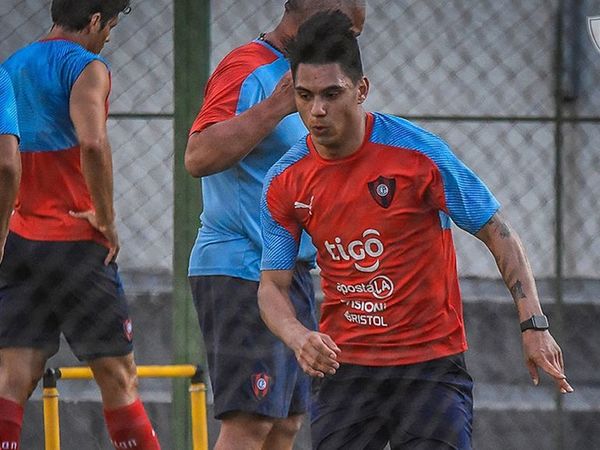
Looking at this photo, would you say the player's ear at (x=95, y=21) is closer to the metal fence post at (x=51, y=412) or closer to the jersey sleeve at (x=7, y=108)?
the jersey sleeve at (x=7, y=108)

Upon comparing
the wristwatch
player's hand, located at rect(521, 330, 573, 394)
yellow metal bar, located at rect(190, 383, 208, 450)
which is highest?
the wristwatch

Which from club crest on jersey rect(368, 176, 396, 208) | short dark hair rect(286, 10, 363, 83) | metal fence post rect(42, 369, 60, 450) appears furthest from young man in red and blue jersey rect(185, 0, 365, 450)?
metal fence post rect(42, 369, 60, 450)

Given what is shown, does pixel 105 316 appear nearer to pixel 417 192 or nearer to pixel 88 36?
pixel 88 36

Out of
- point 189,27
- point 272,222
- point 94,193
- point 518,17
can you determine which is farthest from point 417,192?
point 518,17

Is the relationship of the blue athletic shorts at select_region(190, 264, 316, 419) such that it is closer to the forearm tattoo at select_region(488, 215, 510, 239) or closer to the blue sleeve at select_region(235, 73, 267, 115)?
the blue sleeve at select_region(235, 73, 267, 115)

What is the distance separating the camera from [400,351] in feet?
11.6

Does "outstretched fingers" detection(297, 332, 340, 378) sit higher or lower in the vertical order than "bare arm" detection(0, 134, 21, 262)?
lower

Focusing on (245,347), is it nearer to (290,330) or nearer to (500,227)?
(290,330)

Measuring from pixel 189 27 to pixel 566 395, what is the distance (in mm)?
1935

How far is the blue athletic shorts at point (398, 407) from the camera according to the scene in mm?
3492

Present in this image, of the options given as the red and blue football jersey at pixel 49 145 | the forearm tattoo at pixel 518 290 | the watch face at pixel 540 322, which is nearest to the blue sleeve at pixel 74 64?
the red and blue football jersey at pixel 49 145

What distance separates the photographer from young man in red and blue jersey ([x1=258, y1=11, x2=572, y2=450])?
11.4ft

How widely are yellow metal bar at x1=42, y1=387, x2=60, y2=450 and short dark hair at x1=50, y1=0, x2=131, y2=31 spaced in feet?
3.92

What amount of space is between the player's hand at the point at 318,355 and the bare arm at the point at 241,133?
27.8 inches
